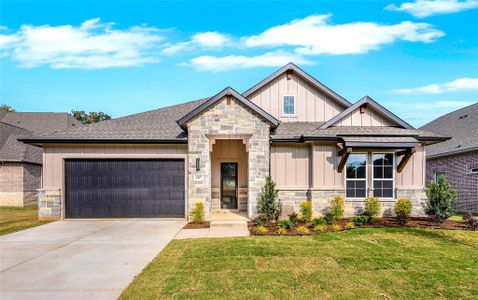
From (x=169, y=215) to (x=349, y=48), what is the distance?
12117 millimetres

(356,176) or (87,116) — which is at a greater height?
(87,116)

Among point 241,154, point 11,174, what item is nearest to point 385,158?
point 241,154

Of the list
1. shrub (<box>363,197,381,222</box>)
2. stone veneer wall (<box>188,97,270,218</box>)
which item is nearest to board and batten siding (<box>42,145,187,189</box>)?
stone veneer wall (<box>188,97,270,218</box>)

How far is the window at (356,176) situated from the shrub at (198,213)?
18.7 ft

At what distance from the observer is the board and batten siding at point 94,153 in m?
12.1

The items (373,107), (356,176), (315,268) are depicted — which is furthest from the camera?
(373,107)

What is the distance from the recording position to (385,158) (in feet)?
39.4

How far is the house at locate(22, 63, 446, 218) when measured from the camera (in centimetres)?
1170

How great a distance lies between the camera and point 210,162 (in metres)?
12.0

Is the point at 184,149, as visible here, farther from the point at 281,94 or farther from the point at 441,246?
the point at 441,246

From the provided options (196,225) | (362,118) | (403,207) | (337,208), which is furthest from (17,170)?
(403,207)

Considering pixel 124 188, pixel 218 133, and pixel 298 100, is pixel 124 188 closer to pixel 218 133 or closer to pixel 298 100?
pixel 218 133

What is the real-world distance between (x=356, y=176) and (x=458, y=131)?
32.6ft

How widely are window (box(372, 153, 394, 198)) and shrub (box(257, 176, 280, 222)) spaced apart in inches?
→ 163
